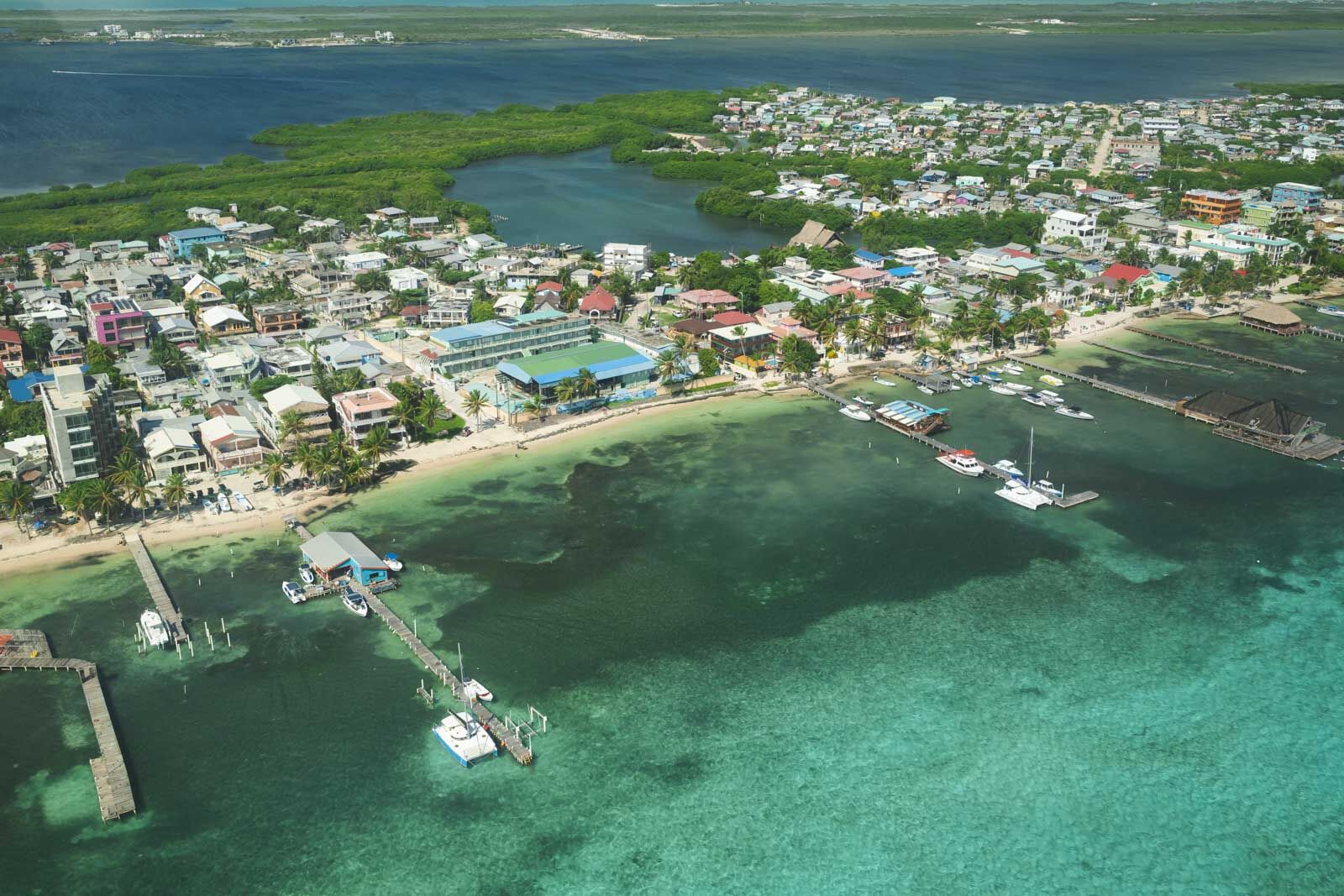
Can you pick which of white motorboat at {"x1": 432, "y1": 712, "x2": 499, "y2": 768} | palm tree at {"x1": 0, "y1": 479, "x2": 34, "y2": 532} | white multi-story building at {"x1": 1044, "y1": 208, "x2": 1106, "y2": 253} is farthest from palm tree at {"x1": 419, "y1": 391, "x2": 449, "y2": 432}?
white multi-story building at {"x1": 1044, "y1": 208, "x2": 1106, "y2": 253}

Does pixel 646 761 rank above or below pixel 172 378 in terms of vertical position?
below

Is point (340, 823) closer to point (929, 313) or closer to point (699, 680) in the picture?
point (699, 680)

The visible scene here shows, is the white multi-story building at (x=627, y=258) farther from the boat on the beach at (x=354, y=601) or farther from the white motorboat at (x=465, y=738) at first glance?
the white motorboat at (x=465, y=738)

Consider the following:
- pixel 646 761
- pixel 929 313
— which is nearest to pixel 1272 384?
pixel 929 313

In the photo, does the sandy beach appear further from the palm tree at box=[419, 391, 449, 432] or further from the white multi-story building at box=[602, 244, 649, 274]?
the white multi-story building at box=[602, 244, 649, 274]

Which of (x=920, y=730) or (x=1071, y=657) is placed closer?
(x=920, y=730)

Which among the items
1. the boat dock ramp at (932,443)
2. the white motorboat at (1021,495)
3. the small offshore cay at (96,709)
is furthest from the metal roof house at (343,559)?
the boat dock ramp at (932,443)
